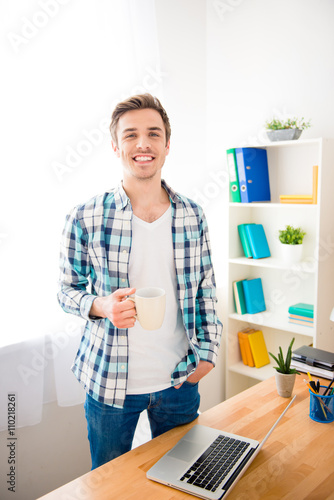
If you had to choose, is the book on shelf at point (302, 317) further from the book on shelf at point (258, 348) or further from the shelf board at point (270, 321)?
the book on shelf at point (258, 348)

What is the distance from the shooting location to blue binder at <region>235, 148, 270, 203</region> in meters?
2.66

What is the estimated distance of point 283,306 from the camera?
9.58ft

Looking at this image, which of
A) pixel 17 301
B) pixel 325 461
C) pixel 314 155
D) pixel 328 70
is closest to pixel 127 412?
pixel 325 461

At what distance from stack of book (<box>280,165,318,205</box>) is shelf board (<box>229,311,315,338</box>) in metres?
0.77

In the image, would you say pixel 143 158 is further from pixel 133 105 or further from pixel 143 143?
pixel 133 105

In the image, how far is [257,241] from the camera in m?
2.85

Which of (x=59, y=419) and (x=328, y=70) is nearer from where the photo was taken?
(x=59, y=419)

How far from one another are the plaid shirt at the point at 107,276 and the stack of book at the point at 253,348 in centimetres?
148

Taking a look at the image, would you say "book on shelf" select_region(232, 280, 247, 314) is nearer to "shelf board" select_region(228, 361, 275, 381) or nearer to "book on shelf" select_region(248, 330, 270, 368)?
"book on shelf" select_region(248, 330, 270, 368)

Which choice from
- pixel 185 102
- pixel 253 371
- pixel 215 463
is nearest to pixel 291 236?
pixel 253 371

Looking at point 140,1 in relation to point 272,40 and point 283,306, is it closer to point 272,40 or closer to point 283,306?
point 272,40

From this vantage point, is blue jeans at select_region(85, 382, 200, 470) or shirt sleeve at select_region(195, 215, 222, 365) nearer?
blue jeans at select_region(85, 382, 200, 470)

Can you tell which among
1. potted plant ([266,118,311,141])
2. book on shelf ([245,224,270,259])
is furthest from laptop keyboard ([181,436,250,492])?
potted plant ([266,118,311,141])

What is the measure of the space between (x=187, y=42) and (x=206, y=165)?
2.86 feet
